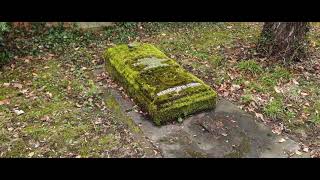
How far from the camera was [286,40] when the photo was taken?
7.96 metres

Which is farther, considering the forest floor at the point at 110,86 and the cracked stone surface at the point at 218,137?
the forest floor at the point at 110,86

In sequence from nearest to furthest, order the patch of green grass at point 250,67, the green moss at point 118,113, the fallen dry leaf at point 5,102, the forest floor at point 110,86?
the forest floor at point 110,86 < the green moss at point 118,113 < the fallen dry leaf at point 5,102 < the patch of green grass at point 250,67

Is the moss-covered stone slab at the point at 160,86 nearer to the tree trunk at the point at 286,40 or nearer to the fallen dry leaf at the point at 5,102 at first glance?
the fallen dry leaf at the point at 5,102

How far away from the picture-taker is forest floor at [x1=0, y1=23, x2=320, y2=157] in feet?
18.8

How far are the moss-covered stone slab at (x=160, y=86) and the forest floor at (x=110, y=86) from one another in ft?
1.19

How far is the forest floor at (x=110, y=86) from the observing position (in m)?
5.72

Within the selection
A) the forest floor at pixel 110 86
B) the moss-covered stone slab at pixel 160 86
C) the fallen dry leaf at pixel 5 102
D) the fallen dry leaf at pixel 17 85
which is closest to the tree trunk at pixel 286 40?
the forest floor at pixel 110 86

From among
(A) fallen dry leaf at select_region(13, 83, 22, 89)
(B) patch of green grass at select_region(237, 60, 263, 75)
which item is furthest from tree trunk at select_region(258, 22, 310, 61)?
(A) fallen dry leaf at select_region(13, 83, 22, 89)

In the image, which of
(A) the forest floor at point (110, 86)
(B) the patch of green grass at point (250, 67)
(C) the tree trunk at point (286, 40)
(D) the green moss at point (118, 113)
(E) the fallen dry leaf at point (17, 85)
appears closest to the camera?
(A) the forest floor at point (110, 86)

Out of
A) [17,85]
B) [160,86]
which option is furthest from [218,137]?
[17,85]

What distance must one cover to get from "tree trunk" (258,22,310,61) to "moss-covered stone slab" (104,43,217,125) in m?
2.38

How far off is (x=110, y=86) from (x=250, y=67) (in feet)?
8.99

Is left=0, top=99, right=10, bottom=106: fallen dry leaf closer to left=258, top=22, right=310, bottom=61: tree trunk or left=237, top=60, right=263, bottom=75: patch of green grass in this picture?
left=237, top=60, right=263, bottom=75: patch of green grass

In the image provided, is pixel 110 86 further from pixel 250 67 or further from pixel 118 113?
pixel 250 67
